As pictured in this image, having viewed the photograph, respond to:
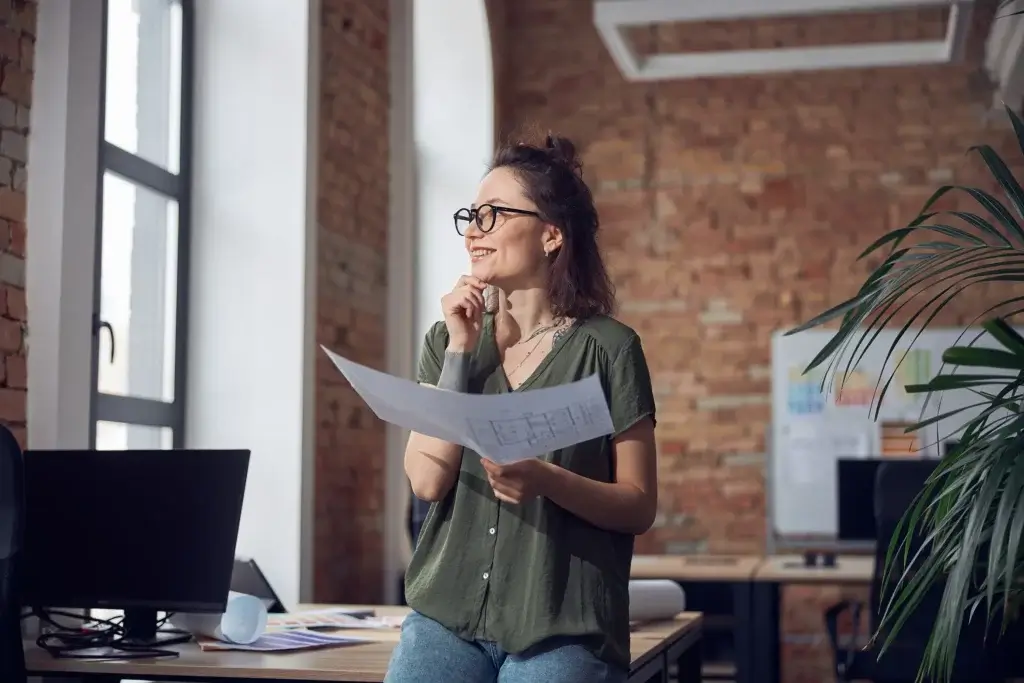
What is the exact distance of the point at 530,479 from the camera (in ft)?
5.53

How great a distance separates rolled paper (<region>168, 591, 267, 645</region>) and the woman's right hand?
1.06m

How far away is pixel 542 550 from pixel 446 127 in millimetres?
5290

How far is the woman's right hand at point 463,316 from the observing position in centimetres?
186

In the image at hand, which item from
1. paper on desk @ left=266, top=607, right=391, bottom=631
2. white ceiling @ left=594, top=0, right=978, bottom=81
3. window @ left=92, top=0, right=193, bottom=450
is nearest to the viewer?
paper on desk @ left=266, top=607, right=391, bottom=631

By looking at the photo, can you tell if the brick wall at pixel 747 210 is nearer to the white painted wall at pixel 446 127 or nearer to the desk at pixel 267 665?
the white painted wall at pixel 446 127

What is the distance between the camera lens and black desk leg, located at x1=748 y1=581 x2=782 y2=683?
4465 millimetres

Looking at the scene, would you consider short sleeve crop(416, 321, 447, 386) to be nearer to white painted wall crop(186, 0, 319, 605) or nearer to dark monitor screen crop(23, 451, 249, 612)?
dark monitor screen crop(23, 451, 249, 612)

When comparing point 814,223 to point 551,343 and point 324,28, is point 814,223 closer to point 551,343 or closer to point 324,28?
point 324,28

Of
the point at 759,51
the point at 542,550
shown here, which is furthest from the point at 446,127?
the point at 542,550

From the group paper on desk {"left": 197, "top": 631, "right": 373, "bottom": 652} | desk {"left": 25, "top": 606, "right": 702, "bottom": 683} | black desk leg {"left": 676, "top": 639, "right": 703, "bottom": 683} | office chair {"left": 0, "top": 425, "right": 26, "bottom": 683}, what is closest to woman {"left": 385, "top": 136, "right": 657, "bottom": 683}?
desk {"left": 25, "top": 606, "right": 702, "bottom": 683}

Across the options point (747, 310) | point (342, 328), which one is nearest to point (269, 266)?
point (342, 328)

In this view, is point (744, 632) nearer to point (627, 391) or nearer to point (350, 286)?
point (350, 286)

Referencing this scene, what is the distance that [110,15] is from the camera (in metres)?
3.91

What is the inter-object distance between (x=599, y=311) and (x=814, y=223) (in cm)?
518
